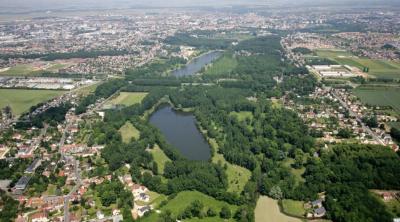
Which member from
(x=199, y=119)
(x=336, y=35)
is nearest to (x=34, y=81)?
(x=199, y=119)

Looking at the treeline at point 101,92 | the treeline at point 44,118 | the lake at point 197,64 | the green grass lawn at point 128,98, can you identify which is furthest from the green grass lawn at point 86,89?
the lake at point 197,64

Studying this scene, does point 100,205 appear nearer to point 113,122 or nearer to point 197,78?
point 113,122

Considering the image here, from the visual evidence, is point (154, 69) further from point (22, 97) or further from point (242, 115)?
point (242, 115)

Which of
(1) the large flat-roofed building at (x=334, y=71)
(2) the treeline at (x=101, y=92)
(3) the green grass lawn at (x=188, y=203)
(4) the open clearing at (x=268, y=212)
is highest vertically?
(1) the large flat-roofed building at (x=334, y=71)

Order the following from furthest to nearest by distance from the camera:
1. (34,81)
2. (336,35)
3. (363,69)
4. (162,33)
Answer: (162,33) → (336,35) → (363,69) → (34,81)

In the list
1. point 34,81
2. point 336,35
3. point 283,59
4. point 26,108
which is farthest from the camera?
point 336,35

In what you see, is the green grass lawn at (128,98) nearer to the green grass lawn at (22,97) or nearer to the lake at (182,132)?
the lake at (182,132)
